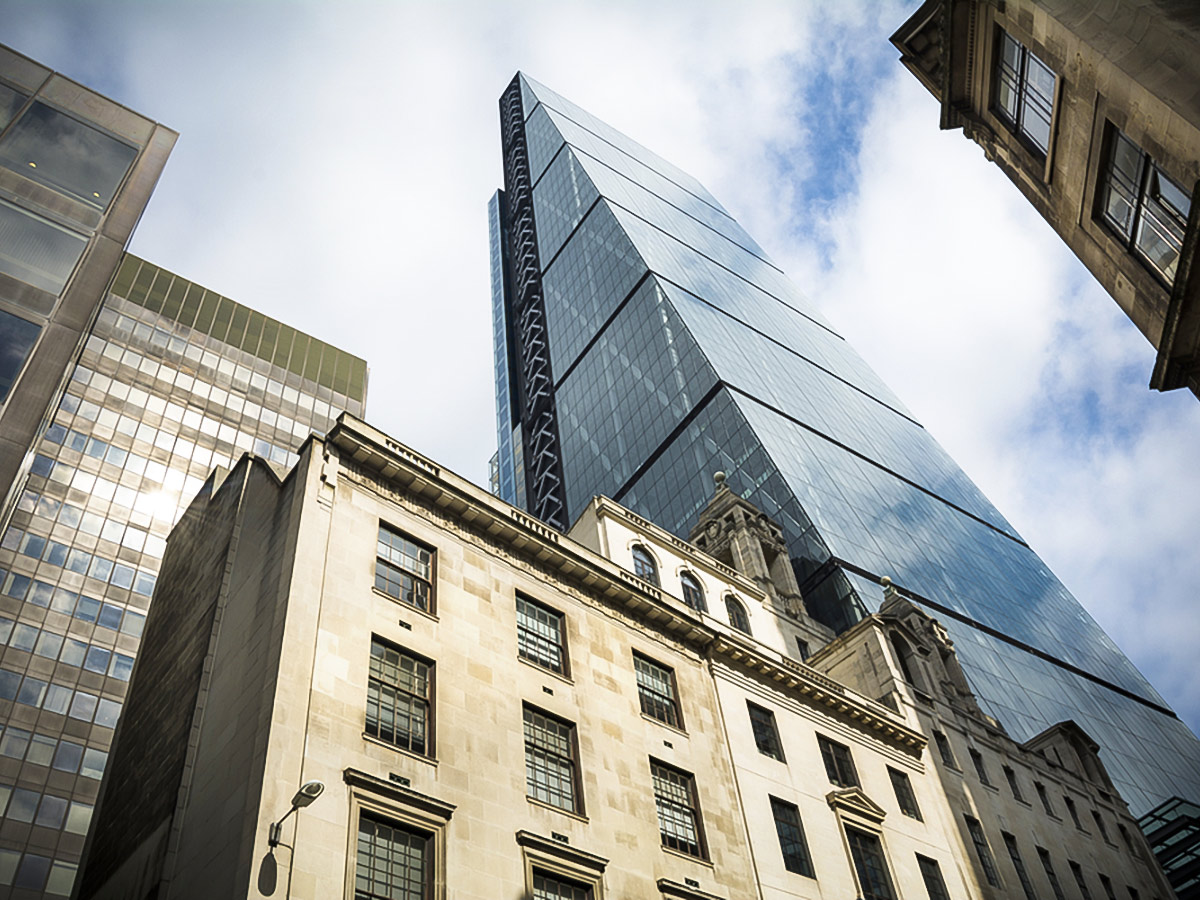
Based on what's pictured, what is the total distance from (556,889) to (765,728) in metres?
13.3

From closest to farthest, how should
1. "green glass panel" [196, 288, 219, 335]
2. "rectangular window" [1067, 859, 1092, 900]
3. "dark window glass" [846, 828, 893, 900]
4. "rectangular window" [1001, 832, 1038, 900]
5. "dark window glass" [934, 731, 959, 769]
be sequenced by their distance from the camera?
"dark window glass" [846, 828, 893, 900] < "rectangular window" [1001, 832, 1038, 900] < "dark window glass" [934, 731, 959, 769] < "rectangular window" [1067, 859, 1092, 900] < "green glass panel" [196, 288, 219, 335]

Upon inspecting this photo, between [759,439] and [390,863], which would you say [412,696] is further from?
[759,439]

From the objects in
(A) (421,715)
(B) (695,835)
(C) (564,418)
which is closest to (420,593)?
(A) (421,715)

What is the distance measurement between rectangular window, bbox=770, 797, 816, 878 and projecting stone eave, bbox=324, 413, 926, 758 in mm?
5142

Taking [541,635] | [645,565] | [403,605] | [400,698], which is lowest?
[400,698]

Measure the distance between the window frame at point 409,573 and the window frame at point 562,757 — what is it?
3.84 m

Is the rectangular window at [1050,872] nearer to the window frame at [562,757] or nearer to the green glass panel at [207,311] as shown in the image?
the window frame at [562,757]

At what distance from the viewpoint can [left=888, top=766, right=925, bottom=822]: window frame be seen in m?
38.0

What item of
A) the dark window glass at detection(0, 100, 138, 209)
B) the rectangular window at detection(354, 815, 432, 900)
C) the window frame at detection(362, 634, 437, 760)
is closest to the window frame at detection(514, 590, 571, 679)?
the window frame at detection(362, 634, 437, 760)

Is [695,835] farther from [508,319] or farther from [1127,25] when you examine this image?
[508,319]

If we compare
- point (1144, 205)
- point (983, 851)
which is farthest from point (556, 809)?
point (983, 851)

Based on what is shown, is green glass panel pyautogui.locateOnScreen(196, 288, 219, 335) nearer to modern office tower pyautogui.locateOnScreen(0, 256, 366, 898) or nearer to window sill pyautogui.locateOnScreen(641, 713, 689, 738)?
modern office tower pyautogui.locateOnScreen(0, 256, 366, 898)

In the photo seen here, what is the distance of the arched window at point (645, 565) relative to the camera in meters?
43.3

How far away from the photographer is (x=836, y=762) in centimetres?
3709
